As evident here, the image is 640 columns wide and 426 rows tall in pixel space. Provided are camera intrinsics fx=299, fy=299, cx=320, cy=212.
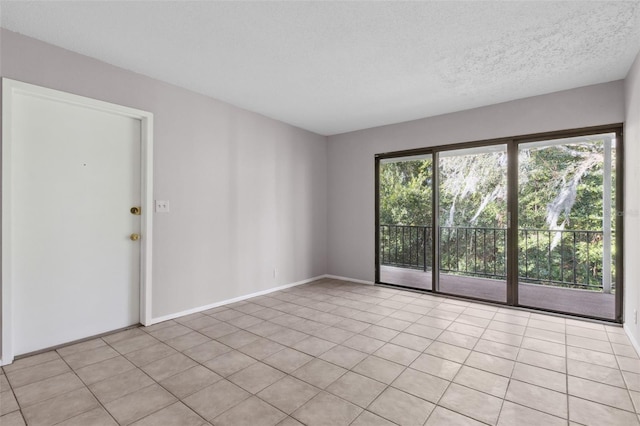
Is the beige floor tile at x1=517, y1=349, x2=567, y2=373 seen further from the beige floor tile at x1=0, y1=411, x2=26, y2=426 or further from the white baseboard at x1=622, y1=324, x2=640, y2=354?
the beige floor tile at x1=0, y1=411, x2=26, y2=426

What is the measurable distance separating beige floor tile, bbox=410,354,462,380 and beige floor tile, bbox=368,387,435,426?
14.5 inches

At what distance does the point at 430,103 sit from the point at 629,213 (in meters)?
2.25

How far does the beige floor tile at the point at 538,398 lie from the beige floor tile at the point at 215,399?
5.53 feet

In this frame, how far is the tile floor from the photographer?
171 cm

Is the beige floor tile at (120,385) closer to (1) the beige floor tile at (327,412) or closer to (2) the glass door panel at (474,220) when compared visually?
(1) the beige floor tile at (327,412)

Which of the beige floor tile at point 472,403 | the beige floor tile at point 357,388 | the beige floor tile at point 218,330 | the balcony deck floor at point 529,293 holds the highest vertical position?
the balcony deck floor at point 529,293

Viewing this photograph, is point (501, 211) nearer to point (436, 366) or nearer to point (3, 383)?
point (436, 366)

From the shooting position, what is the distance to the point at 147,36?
231 centimetres

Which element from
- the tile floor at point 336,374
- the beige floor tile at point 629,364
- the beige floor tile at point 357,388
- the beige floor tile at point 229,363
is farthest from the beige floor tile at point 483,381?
the beige floor tile at point 229,363

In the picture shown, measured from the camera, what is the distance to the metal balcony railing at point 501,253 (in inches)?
168

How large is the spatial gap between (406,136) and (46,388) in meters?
4.58

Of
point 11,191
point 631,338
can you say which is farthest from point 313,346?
point 631,338

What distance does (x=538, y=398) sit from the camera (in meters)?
1.86

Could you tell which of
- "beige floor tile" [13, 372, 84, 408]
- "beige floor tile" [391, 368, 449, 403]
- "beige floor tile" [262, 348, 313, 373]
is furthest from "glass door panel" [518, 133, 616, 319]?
"beige floor tile" [13, 372, 84, 408]
